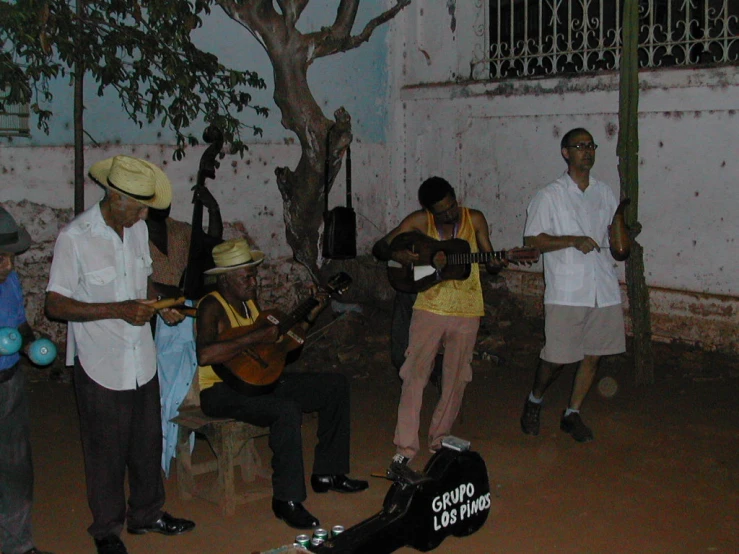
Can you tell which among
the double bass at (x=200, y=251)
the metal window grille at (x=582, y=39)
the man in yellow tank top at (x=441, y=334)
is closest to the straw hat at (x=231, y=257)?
the double bass at (x=200, y=251)

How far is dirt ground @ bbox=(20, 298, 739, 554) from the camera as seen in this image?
4664mm

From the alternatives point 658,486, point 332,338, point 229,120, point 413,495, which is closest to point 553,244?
point 658,486

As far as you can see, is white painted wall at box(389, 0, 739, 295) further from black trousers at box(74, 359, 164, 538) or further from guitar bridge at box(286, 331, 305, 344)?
black trousers at box(74, 359, 164, 538)

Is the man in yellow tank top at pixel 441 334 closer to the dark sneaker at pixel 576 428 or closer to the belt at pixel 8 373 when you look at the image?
the dark sneaker at pixel 576 428

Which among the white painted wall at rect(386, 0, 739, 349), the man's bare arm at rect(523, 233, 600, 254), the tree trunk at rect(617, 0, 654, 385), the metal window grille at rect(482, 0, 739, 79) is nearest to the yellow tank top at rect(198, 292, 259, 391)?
the man's bare arm at rect(523, 233, 600, 254)

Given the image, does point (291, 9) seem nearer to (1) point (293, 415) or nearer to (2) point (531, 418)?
(2) point (531, 418)

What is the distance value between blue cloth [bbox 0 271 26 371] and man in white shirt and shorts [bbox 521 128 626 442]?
2988 millimetres

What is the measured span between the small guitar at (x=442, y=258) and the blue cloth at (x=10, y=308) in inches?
90.3

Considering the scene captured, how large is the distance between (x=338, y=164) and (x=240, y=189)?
1.23 metres

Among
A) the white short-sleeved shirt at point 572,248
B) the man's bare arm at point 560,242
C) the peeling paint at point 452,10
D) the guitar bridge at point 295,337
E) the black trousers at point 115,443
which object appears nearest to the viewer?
the black trousers at point 115,443

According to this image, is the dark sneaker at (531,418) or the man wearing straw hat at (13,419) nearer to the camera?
the man wearing straw hat at (13,419)

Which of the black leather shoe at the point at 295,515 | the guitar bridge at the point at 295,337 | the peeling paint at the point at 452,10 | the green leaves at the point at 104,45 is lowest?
the black leather shoe at the point at 295,515

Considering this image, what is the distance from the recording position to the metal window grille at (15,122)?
7734 millimetres

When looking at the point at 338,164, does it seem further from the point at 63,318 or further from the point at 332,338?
the point at 63,318
